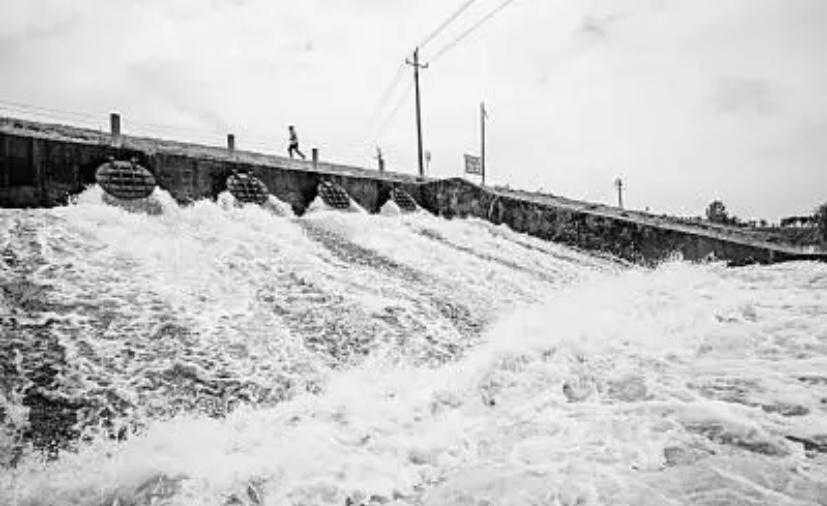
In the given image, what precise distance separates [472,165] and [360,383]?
18.8 m

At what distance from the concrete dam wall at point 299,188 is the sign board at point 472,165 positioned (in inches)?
264

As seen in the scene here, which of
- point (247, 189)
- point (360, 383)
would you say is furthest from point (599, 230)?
point (360, 383)

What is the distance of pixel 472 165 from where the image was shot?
2259 cm

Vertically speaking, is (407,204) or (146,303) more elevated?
(407,204)

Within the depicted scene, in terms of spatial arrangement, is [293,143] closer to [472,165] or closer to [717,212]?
[472,165]

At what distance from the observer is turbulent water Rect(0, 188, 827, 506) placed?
10.3 feet

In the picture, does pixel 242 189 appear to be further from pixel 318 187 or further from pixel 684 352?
pixel 684 352

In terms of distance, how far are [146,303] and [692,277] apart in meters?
8.48

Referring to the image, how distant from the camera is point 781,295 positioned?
8023 mm

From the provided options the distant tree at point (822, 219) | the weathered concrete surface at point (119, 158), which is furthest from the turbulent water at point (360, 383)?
the distant tree at point (822, 219)

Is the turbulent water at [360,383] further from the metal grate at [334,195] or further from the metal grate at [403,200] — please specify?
the metal grate at [403,200]

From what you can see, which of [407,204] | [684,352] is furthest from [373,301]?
[407,204]

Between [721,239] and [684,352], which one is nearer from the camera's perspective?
[684,352]

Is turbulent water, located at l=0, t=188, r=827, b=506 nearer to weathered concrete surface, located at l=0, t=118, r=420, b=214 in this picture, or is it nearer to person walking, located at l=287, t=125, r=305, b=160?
weathered concrete surface, located at l=0, t=118, r=420, b=214
